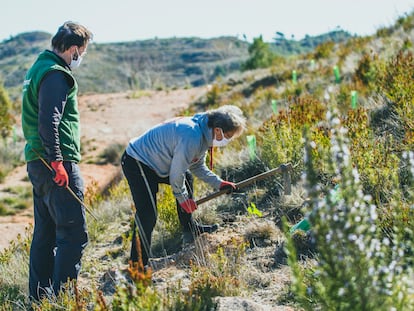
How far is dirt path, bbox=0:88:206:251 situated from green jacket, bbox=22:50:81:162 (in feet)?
12.9

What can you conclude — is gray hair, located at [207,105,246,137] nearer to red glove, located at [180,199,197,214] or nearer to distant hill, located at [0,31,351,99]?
red glove, located at [180,199,197,214]

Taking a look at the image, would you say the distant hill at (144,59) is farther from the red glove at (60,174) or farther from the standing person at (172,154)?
the red glove at (60,174)

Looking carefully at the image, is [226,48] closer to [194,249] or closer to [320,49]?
[320,49]

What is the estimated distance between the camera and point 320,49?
16.1m

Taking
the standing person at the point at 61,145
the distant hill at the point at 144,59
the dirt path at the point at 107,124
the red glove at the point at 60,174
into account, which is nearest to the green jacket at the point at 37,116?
the standing person at the point at 61,145

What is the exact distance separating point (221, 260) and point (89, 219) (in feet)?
10.3

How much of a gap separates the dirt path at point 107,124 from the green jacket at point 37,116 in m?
3.92

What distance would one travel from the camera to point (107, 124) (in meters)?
17.4

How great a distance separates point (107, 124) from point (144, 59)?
204ft

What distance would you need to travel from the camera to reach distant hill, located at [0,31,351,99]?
5888 cm

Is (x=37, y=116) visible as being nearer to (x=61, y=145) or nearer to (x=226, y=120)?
(x=61, y=145)

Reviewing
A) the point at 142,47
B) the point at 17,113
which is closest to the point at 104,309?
the point at 17,113

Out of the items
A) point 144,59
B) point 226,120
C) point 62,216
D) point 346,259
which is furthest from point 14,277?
point 144,59

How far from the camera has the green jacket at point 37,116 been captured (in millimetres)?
4273
